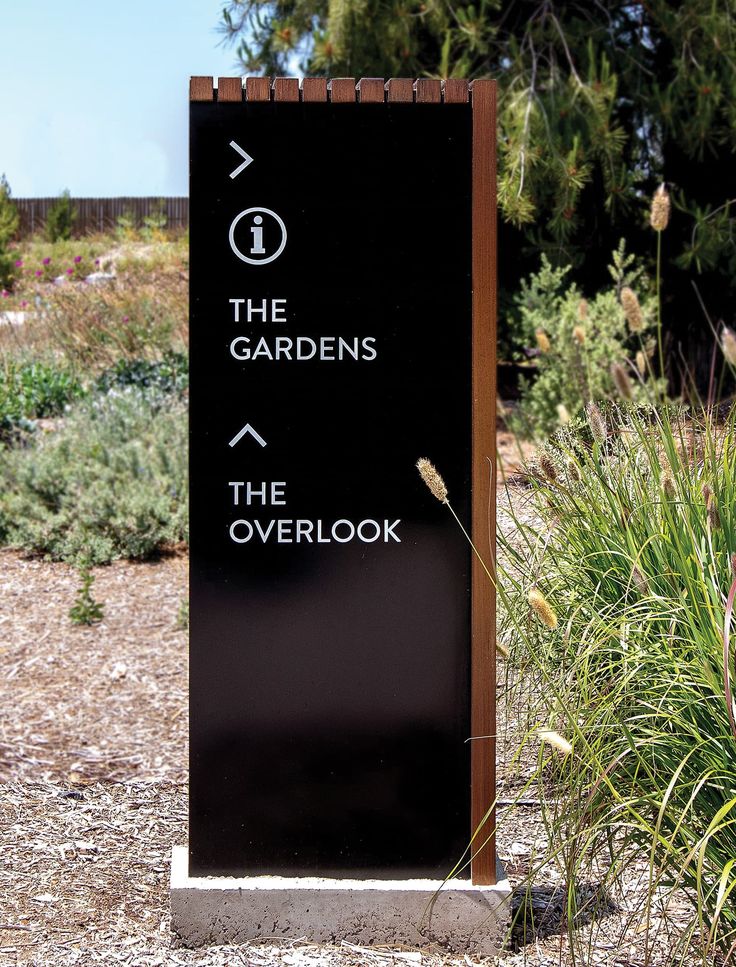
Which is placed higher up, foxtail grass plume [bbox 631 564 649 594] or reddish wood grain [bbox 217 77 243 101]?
reddish wood grain [bbox 217 77 243 101]

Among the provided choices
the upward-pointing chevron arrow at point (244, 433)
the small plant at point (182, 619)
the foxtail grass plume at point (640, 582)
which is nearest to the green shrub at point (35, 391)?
the small plant at point (182, 619)

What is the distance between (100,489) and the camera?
7.25 m

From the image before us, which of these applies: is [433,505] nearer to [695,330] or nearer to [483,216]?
[483,216]

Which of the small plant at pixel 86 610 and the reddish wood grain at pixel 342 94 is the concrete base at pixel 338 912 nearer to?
the reddish wood grain at pixel 342 94

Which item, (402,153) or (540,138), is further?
(540,138)

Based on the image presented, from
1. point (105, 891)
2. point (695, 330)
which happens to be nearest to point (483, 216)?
point (105, 891)

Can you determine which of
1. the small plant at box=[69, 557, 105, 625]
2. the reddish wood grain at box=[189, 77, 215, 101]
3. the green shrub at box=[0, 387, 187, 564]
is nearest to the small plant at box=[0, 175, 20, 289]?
the green shrub at box=[0, 387, 187, 564]

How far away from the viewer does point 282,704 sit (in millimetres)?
2869

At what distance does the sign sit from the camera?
282 cm

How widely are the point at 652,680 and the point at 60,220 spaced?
3576cm

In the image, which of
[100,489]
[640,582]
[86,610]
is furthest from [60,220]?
[640,582]

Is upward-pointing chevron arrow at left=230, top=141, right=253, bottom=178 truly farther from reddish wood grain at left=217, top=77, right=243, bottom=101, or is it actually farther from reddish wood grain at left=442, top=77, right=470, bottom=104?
reddish wood grain at left=442, top=77, right=470, bottom=104

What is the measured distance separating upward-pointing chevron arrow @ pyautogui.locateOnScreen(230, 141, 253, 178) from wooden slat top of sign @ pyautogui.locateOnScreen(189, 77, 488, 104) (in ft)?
0.37

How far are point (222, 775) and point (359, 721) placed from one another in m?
0.37
